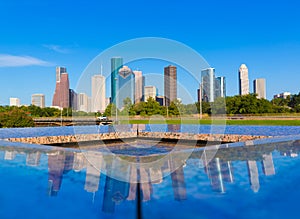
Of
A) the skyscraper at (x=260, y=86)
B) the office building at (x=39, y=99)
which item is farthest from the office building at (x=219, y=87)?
the office building at (x=39, y=99)

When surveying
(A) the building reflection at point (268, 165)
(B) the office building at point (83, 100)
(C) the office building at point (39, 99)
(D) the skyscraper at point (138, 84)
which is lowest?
(A) the building reflection at point (268, 165)

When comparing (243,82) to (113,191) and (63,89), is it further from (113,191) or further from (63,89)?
(113,191)

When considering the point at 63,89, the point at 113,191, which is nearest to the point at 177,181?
the point at 113,191

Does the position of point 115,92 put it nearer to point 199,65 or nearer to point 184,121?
point 199,65

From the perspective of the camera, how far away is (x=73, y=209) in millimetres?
2529

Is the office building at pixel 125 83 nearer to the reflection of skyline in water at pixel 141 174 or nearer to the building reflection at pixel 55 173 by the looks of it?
the building reflection at pixel 55 173

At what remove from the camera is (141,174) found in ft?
12.3

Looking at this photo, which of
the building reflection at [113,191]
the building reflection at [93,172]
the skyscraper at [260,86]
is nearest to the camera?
the building reflection at [113,191]

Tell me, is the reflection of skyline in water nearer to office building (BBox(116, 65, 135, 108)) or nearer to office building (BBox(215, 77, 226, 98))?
office building (BBox(116, 65, 135, 108))

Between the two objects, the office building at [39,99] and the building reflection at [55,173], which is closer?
the building reflection at [55,173]

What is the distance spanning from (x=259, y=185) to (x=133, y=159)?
8.33ft

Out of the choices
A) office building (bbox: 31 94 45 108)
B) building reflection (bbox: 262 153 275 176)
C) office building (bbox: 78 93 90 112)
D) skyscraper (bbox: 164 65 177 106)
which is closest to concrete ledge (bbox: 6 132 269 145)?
office building (bbox: 78 93 90 112)

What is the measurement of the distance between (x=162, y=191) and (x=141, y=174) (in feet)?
2.76

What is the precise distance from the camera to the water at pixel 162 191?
243 cm
